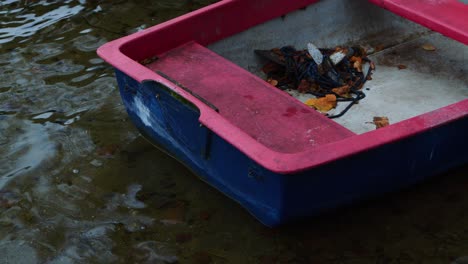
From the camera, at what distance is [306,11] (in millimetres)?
4801

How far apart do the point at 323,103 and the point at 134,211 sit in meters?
1.38

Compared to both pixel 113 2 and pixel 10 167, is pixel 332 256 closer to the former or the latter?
pixel 10 167

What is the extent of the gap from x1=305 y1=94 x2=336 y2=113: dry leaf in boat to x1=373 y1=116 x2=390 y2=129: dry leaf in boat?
0.29m

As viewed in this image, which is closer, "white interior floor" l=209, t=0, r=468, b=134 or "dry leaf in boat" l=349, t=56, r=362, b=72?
"white interior floor" l=209, t=0, r=468, b=134

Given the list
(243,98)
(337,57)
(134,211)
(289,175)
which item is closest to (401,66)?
(337,57)

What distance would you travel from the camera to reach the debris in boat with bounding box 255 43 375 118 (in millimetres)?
4453

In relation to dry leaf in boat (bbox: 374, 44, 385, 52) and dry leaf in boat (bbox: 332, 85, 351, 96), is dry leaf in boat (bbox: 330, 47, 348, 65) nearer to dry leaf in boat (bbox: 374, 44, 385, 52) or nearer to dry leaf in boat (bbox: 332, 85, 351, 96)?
dry leaf in boat (bbox: 332, 85, 351, 96)

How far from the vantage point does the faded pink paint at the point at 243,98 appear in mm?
3158

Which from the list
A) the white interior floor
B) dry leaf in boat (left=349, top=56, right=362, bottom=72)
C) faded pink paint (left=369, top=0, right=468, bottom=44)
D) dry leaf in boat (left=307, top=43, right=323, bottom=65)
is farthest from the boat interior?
faded pink paint (left=369, top=0, right=468, bottom=44)

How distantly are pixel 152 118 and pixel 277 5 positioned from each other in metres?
1.28

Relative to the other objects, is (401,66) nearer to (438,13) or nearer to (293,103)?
(438,13)

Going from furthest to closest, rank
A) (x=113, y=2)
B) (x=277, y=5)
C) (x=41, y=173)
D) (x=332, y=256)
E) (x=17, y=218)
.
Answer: (x=113, y=2)
(x=277, y=5)
(x=41, y=173)
(x=17, y=218)
(x=332, y=256)

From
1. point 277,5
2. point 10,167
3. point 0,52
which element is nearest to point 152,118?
point 10,167

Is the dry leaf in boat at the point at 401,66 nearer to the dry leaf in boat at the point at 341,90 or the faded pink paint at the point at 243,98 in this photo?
the dry leaf in boat at the point at 341,90
